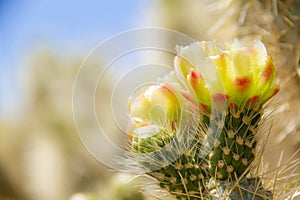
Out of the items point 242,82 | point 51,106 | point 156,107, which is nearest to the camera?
point 242,82

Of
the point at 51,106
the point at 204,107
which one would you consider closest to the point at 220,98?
the point at 204,107

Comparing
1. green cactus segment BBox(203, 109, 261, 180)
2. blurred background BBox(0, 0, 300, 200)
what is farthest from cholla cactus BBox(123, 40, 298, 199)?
blurred background BBox(0, 0, 300, 200)

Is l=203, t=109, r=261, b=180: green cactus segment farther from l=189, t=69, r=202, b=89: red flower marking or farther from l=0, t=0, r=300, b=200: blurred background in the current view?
l=0, t=0, r=300, b=200: blurred background

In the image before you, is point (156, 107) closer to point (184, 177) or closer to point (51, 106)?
point (184, 177)

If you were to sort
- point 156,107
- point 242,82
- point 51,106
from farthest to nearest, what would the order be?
point 51,106
point 156,107
point 242,82

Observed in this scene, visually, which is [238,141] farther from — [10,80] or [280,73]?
[10,80]

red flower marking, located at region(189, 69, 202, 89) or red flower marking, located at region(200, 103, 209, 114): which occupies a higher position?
red flower marking, located at region(189, 69, 202, 89)
